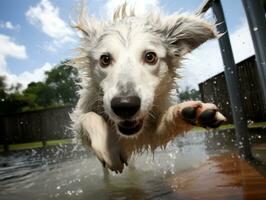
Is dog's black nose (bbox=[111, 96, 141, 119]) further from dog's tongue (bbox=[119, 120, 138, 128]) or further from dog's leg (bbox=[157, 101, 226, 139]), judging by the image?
dog's leg (bbox=[157, 101, 226, 139])

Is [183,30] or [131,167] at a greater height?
[183,30]

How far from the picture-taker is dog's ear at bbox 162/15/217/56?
13.2 ft

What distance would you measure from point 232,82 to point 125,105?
7.20 ft

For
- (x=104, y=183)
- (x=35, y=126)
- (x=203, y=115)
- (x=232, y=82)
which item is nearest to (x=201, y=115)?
(x=203, y=115)

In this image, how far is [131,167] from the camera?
5.07 metres

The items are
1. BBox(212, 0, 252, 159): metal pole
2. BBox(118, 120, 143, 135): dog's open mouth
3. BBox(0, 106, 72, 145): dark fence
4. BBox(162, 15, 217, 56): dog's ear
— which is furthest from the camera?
BBox(0, 106, 72, 145): dark fence

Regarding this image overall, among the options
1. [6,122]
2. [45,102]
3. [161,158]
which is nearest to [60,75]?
[45,102]

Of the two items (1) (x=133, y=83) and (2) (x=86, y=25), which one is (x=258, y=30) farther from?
(2) (x=86, y=25)

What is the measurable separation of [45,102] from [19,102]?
10935mm

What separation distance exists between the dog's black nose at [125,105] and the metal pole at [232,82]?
2059 millimetres

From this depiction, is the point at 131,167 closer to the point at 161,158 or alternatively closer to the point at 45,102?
the point at 161,158

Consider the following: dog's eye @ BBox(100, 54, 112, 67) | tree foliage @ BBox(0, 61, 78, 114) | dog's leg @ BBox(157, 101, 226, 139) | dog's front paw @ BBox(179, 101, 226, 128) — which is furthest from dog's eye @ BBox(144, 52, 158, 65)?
tree foliage @ BBox(0, 61, 78, 114)

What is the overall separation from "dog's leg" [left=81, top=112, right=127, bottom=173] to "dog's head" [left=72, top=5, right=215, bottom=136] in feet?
0.39

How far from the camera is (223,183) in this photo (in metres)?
3.17
